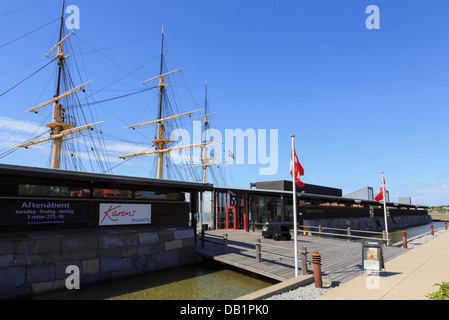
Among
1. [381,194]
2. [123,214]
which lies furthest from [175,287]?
[381,194]

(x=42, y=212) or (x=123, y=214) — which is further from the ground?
(x=42, y=212)

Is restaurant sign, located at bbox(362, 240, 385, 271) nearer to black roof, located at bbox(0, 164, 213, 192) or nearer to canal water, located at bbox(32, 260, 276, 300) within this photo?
canal water, located at bbox(32, 260, 276, 300)

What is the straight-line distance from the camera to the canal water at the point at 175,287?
32.2ft

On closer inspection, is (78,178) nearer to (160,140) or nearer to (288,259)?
(288,259)

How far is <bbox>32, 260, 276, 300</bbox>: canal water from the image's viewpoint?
9.81 meters

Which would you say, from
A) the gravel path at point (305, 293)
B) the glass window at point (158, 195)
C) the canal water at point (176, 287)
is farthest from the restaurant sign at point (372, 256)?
the glass window at point (158, 195)

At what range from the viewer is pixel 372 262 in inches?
394

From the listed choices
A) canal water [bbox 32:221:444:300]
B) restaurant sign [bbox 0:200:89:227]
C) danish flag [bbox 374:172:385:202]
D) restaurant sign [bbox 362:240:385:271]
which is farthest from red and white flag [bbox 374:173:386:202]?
restaurant sign [bbox 0:200:89:227]

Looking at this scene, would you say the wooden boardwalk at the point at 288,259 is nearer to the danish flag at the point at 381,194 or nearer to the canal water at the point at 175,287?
the canal water at the point at 175,287

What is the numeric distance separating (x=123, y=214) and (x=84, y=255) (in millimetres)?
2557

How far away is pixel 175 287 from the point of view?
11.0 meters

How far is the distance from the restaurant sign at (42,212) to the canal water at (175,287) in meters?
2.75

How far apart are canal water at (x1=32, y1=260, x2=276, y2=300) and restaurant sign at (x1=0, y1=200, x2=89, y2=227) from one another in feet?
9.01
